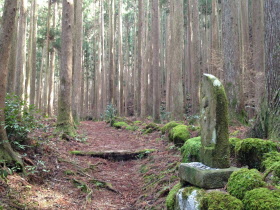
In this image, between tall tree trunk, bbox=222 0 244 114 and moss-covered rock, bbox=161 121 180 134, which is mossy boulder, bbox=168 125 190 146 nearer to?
moss-covered rock, bbox=161 121 180 134

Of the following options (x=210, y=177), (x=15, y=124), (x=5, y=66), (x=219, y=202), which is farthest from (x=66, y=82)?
(x=219, y=202)

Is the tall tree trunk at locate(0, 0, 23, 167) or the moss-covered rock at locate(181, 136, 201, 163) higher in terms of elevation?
the tall tree trunk at locate(0, 0, 23, 167)

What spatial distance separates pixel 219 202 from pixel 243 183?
378mm

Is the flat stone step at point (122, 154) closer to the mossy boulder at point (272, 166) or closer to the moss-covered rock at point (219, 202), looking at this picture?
the mossy boulder at point (272, 166)

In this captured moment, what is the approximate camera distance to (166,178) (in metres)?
5.43

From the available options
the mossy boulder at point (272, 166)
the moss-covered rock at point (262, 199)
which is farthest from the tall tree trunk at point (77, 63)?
the moss-covered rock at point (262, 199)

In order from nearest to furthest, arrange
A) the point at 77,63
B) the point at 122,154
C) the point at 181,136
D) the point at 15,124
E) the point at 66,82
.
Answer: the point at 15,124
the point at 181,136
the point at 122,154
the point at 66,82
the point at 77,63

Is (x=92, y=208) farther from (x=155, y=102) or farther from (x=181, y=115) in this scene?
(x=155, y=102)

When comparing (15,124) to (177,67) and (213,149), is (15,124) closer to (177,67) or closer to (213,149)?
(213,149)

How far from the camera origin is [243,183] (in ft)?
9.84

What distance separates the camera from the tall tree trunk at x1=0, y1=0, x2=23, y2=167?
450cm

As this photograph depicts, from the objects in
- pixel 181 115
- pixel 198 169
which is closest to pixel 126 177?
pixel 198 169

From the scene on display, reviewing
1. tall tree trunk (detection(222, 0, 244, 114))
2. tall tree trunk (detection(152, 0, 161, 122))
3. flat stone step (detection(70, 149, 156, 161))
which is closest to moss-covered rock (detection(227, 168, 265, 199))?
flat stone step (detection(70, 149, 156, 161))

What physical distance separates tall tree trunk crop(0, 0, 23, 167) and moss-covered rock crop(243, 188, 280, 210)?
3887mm
